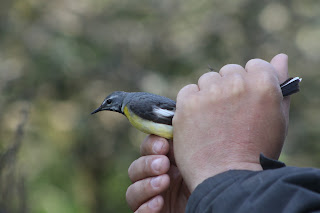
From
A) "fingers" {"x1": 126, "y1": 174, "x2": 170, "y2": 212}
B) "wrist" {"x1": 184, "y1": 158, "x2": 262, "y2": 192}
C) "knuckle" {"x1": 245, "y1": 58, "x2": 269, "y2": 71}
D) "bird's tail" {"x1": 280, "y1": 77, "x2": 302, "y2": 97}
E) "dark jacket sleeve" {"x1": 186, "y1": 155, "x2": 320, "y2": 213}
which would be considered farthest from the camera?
"fingers" {"x1": 126, "y1": 174, "x2": 170, "y2": 212}

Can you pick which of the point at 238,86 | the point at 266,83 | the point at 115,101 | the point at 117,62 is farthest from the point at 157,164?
the point at 117,62

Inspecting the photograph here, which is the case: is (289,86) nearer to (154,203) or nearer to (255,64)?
(255,64)

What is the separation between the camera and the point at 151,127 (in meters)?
3.00

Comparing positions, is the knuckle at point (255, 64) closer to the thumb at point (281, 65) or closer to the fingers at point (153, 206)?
the thumb at point (281, 65)

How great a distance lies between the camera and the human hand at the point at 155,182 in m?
2.41

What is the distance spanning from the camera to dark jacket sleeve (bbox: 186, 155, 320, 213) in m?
1.40

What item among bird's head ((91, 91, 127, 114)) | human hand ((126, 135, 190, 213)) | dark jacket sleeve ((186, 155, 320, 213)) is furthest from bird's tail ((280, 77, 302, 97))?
bird's head ((91, 91, 127, 114))

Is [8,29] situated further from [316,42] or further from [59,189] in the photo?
[316,42]

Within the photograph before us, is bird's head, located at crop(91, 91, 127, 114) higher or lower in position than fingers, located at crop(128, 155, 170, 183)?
higher

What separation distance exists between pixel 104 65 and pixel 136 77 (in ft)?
2.80

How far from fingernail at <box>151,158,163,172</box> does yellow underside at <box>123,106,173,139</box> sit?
0.33m

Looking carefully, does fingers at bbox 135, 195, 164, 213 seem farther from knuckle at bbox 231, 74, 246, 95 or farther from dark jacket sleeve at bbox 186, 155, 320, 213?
knuckle at bbox 231, 74, 246, 95

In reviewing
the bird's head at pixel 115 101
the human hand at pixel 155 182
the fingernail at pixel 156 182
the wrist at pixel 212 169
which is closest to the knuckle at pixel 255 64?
the wrist at pixel 212 169

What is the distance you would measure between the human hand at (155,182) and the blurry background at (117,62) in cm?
603
